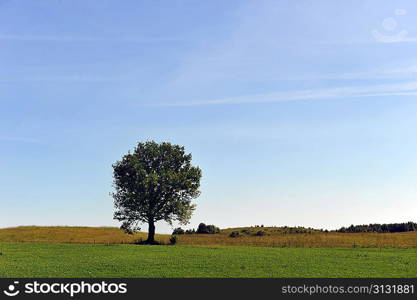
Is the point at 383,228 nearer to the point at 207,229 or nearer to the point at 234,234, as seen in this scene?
the point at 234,234

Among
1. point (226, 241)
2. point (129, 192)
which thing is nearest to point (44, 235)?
point (129, 192)

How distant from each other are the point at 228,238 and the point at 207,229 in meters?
19.7

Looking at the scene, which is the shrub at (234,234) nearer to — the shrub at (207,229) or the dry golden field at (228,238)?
the dry golden field at (228,238)

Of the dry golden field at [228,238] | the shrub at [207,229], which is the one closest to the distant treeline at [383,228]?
the dry golden field at [228,238]

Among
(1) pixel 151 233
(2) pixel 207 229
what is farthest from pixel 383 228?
(1) pixel 151 233

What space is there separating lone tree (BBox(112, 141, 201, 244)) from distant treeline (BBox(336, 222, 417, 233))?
1851 inches

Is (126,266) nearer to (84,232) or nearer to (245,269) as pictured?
(245,269)

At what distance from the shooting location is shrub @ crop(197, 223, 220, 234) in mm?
115688

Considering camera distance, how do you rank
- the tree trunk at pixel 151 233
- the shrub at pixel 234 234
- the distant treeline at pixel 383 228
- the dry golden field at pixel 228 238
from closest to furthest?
the dry golden field at pixel 228 238
the tree trunk at pixel 151 233
the shrub at pixel 234 234
the distant treeline at pixel 383 228

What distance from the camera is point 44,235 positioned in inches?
4205

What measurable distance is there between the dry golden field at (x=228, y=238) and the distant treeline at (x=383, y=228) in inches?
433

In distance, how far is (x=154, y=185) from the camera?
8600 centimetres

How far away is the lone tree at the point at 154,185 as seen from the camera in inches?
3378

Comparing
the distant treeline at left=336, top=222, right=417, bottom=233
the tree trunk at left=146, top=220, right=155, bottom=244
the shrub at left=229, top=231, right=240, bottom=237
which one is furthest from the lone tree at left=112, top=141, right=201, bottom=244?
the distant treeline at left=336, top=222, right=417, bottom=233
